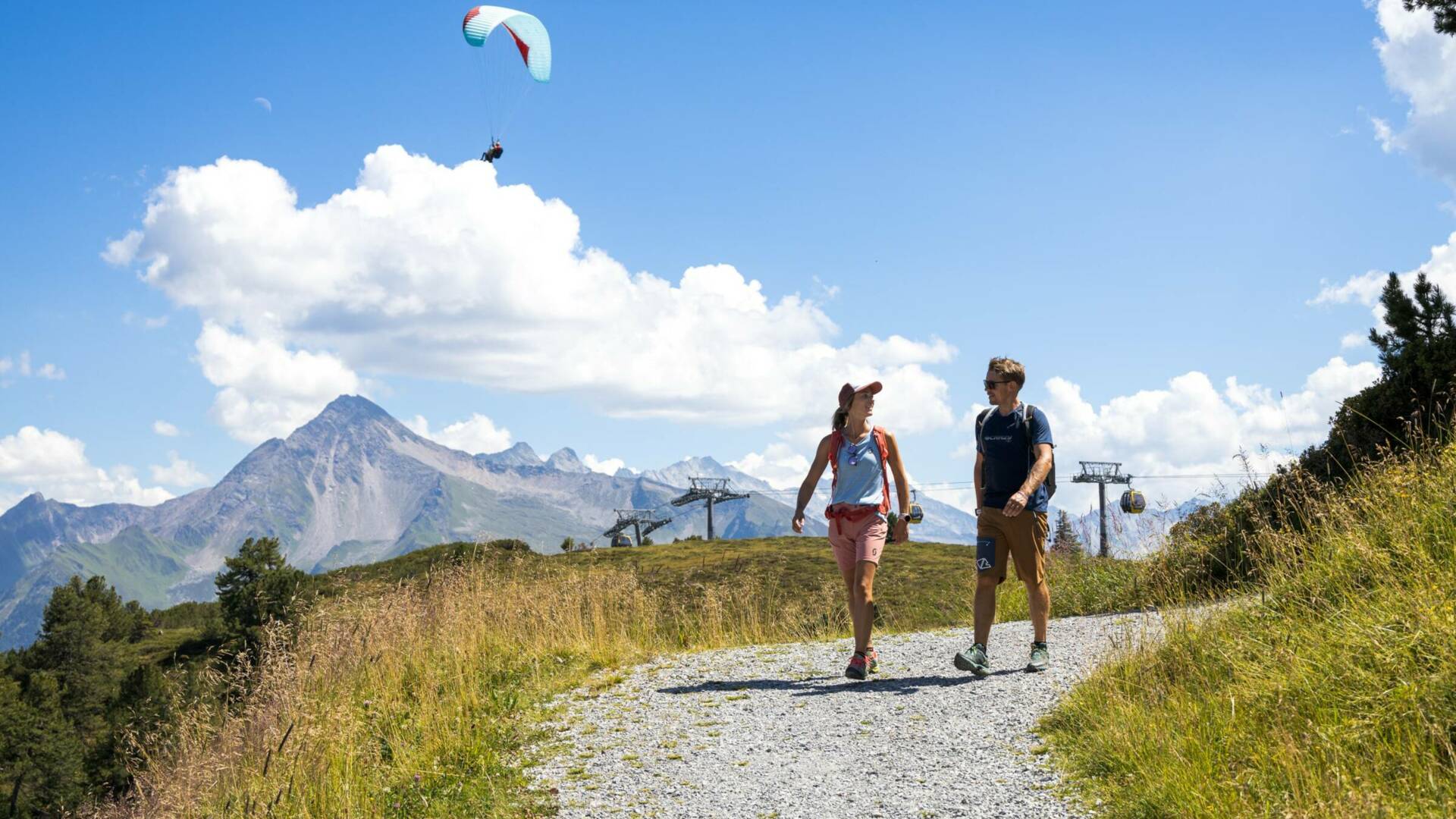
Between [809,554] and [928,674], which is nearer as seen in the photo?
[928,674]

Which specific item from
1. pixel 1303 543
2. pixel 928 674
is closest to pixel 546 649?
pixel 928 674

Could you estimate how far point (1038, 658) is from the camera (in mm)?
7504

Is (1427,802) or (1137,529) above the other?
(1137,529)

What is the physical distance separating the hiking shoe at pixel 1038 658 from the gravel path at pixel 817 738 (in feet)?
0.28

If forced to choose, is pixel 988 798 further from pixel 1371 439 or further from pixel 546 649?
pixel 1371 439

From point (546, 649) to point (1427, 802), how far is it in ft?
23.8

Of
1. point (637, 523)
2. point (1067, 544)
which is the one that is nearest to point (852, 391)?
point (1067, 544)

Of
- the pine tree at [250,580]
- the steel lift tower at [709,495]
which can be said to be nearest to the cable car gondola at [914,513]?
the pine tree at [250,580]

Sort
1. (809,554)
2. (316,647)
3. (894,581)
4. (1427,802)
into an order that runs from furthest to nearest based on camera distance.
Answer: (809,554), (894,581), (316,647), (1427,802)

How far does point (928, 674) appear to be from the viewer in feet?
25.8

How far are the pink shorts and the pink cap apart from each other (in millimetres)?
928

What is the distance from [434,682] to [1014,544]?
4.60 m

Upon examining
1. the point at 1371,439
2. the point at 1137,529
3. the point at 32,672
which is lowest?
the point at 32,672

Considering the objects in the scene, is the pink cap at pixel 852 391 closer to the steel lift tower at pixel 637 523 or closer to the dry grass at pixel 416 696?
the dry grass at pixel 416 696
